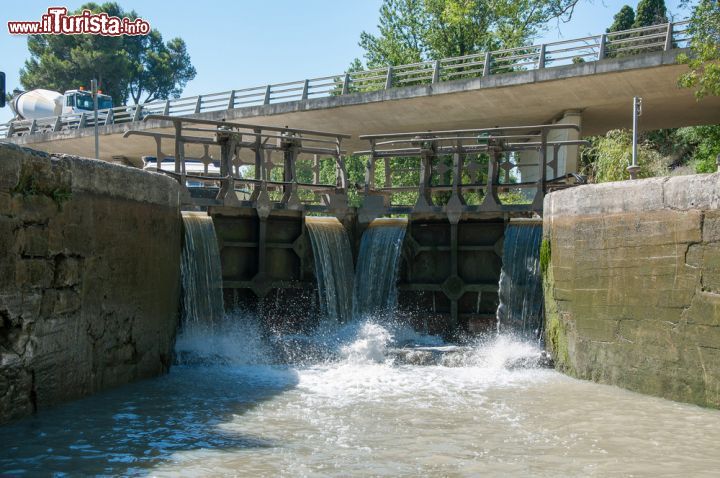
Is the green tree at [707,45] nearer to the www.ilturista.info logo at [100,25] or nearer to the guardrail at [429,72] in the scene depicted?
the guardrail at [429,72]

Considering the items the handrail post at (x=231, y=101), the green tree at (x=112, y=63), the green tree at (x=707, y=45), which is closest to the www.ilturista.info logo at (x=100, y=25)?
the green tree at (x=112, y=63)

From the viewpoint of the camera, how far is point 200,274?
1257 centimetres

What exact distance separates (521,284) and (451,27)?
22.4 meters

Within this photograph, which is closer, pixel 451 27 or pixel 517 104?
pixel 517 104

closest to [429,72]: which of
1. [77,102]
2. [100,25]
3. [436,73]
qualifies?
[436,73]

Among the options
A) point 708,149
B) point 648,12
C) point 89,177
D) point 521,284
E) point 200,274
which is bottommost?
point 521,284

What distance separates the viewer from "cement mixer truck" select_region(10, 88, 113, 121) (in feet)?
126

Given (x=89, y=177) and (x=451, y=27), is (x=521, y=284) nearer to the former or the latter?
(x=89, y=177)

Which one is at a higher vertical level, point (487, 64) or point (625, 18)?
point (625, 18)

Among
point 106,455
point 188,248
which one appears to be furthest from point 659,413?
point 188,248

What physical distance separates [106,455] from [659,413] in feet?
17.1

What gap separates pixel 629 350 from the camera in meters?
9.48

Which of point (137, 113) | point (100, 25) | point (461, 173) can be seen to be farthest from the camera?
point (100, 25)

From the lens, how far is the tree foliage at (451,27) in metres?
32.3
